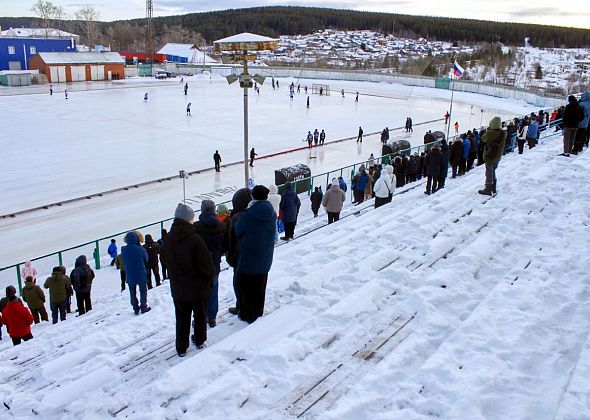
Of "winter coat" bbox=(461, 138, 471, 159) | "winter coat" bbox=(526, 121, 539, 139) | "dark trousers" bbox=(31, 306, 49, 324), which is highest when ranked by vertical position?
"winter coat" bbox=(526, 121, 539, 139)

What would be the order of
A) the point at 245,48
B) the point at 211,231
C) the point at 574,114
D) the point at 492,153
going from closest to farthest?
the point at 211,231, the point at 492,153, the point at 574,114, the point at 245,48

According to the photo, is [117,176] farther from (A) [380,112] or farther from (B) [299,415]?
(A) [380,112]

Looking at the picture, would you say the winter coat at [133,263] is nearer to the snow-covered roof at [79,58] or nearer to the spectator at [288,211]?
the spectator at [288,211]

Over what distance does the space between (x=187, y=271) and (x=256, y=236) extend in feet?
2.35

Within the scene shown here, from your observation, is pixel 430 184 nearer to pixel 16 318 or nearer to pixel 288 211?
pixel 288 211

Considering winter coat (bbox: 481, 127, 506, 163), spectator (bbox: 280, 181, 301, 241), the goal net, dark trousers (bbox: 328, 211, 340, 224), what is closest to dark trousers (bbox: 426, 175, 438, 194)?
winter coat (bbox: 481, 127, 506, 163)

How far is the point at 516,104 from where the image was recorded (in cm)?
4431

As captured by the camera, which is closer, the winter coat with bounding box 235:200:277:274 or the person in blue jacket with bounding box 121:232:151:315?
the winter coat with bounding box 235:200:277:274

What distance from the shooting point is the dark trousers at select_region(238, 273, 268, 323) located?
15.8 feet

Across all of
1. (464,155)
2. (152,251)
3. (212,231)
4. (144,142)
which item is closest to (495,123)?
(464,155)

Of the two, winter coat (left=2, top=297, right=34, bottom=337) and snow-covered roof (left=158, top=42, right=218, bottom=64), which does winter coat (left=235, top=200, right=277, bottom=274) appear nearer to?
winter coat (left=2, top=297, right=34, bottom=337)

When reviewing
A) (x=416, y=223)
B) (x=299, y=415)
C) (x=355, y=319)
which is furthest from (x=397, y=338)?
(x=416, y=223)

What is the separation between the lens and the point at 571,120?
1106 cm

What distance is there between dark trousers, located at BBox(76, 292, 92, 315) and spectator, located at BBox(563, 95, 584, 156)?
31.2 ft
